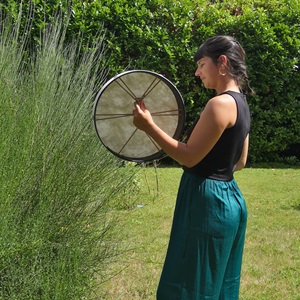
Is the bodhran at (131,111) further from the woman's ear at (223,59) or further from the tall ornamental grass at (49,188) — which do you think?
the tall ornamental grass at (49,188)

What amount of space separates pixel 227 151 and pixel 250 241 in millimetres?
2852

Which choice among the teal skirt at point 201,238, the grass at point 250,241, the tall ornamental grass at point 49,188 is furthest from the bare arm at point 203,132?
the grass at point 250,241

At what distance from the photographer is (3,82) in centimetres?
337

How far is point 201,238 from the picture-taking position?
2459 mm

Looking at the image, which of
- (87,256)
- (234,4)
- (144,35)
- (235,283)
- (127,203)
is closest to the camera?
(235,283)

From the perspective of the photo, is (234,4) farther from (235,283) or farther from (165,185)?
(235,283)

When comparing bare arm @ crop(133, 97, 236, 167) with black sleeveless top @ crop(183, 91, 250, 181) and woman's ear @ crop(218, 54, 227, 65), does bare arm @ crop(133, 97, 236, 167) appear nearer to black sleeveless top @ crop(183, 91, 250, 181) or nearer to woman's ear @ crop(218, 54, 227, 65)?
black sleeveless top @ crop(183, 91, 250, 181)

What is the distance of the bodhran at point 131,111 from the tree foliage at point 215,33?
5064 millimetres

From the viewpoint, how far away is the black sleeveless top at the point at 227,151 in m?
2.44

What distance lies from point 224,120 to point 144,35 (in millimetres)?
5991

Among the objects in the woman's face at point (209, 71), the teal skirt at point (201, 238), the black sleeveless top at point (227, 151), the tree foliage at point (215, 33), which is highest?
the tree foliage at point (215, 33)

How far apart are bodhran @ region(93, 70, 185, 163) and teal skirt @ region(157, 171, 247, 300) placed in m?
0.46

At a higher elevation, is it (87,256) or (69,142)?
(69,142)

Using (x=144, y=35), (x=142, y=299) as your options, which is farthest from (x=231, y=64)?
(x=144, y=35)
